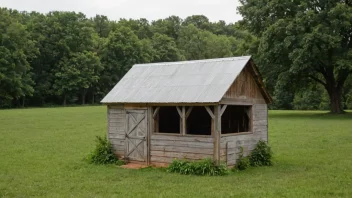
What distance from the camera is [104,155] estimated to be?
693 inches

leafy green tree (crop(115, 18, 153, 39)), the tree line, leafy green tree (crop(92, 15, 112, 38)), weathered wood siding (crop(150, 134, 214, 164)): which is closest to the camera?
weathered wood siding (crop(150, 134, 214, 164))

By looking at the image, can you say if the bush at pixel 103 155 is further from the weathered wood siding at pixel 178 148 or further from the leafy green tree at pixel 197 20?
the leafy green tree at pixel 197 20

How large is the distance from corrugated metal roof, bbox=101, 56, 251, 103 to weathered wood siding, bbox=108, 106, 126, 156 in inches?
20.3

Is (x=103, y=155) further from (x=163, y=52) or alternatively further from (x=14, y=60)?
(x=163, y=52)

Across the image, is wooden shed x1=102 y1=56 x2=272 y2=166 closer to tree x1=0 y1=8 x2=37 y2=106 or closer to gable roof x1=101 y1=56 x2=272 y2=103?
gable roof x1=101 y1=56 x2=272 y2=103

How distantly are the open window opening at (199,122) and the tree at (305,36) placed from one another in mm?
23398

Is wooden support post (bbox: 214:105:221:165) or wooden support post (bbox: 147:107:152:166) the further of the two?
wooden support post (bbox: 147:107:152:166)

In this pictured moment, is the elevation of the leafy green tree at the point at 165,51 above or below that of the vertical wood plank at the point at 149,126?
above

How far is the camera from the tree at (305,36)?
40.8 m

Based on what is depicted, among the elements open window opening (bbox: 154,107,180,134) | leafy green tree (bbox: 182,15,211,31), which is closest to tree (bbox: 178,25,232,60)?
leafy green tree (bbox: 182,15,211,31)

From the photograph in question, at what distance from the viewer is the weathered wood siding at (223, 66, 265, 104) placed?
619 inches

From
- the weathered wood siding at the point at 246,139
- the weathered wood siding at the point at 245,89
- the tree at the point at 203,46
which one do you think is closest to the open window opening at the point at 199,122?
the weathered wood siding at the point at 246,139


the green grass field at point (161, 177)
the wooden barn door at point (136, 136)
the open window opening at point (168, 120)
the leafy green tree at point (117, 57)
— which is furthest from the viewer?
the leafy green tree at point (117, 57)

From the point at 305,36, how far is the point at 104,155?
1142 inches
